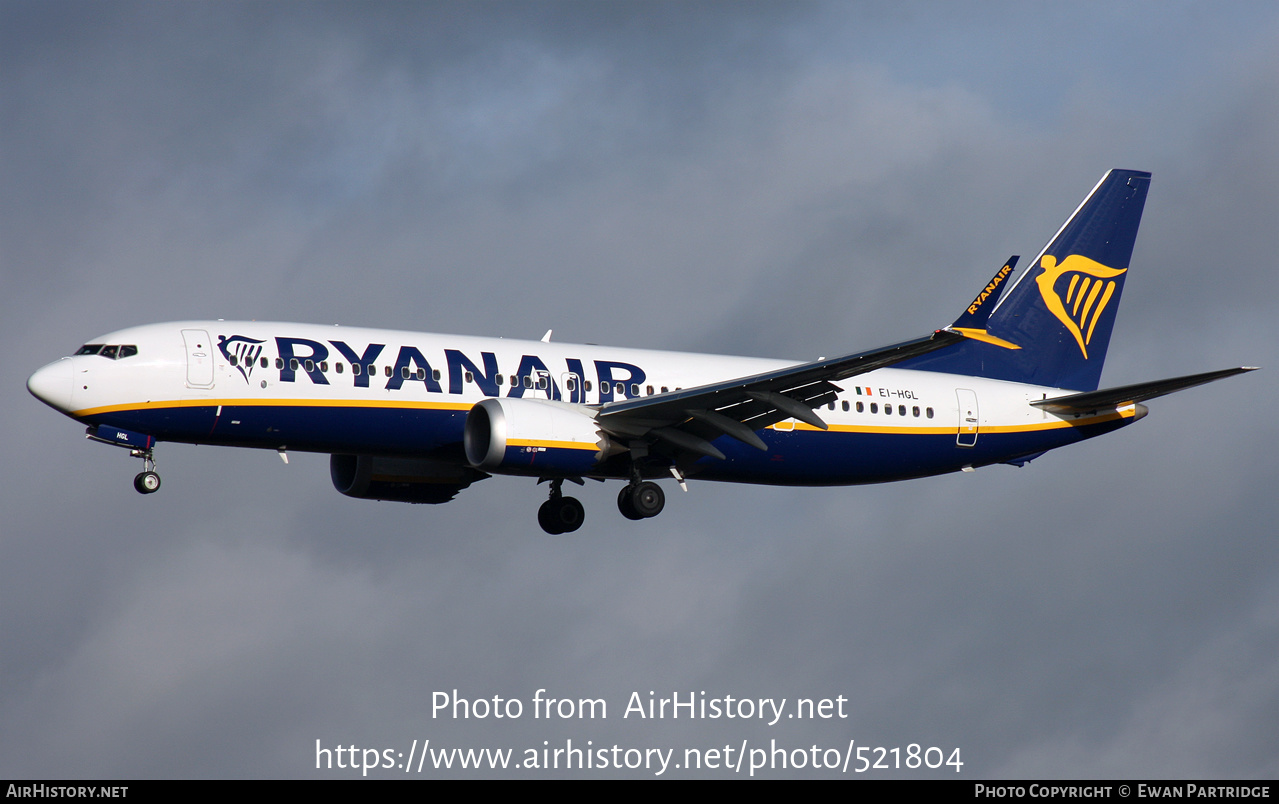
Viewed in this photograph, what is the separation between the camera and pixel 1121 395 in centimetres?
4194

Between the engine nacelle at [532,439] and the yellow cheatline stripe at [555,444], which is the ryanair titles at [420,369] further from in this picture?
the yellow cheatline stripe at [555,444]

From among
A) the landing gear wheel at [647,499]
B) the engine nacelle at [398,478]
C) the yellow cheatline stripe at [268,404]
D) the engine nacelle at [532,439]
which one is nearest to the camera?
the yellow cheatline stripe at [268,404]

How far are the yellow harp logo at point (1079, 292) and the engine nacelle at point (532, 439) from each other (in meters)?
17.3

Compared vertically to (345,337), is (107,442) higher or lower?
lower

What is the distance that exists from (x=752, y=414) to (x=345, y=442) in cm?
1042

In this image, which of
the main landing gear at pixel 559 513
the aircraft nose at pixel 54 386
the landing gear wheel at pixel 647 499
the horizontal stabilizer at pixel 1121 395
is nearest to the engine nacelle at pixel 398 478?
the main landing gear at pixel 559 513

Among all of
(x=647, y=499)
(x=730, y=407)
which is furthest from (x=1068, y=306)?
(x=647, y=499)

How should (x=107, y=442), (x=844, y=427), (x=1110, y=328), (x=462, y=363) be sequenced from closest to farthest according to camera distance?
(x=107, y=442), (x=462, y=363), (x=844, y=427), (x=1110, y=328)

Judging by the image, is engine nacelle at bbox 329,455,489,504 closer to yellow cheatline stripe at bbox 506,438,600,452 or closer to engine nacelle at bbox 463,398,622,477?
engine nacelle at bbox 463,398,622,477

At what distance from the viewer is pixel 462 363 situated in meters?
38.2

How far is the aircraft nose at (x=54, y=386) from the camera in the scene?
34.9 metres

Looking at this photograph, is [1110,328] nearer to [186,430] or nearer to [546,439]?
[546,439]

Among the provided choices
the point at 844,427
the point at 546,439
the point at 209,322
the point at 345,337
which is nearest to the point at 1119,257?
the point at 844,427

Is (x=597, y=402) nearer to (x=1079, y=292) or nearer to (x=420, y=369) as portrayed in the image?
(x=420, y=369)
